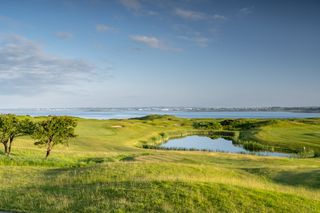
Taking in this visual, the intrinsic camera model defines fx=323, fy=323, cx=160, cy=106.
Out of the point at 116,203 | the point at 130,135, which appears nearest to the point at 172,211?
the point at 116,203

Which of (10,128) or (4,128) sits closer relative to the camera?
(4,128)

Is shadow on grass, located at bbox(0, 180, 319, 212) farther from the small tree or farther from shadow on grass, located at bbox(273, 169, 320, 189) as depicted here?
the small tree

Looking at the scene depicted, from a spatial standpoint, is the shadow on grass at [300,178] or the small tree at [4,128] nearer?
the shadow on grass at [300,178]

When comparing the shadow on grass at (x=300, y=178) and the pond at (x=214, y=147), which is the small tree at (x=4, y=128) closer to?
the shadow on grass at (x=300, y=178)

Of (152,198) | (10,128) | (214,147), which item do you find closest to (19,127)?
(10,128)

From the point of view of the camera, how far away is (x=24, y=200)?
1554cm

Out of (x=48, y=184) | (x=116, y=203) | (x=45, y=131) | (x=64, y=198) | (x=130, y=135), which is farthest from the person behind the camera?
(x=130, y=135)

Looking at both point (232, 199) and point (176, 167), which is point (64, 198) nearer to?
point (232, 199)

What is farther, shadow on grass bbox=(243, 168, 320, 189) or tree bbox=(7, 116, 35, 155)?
tree bbox=(7, 116, 35, 155)

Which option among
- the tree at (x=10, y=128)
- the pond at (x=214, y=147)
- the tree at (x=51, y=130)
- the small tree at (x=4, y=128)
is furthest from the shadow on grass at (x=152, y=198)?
the pond at (x=214, y=147)

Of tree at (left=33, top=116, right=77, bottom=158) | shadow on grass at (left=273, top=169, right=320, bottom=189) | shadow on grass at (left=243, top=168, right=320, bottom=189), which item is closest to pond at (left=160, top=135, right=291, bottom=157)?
shadow on grass at (left=243, top=168, right=320, bottom=189)

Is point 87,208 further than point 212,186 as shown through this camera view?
No

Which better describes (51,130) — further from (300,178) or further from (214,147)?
(214,147)

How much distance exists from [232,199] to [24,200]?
9.92 m
